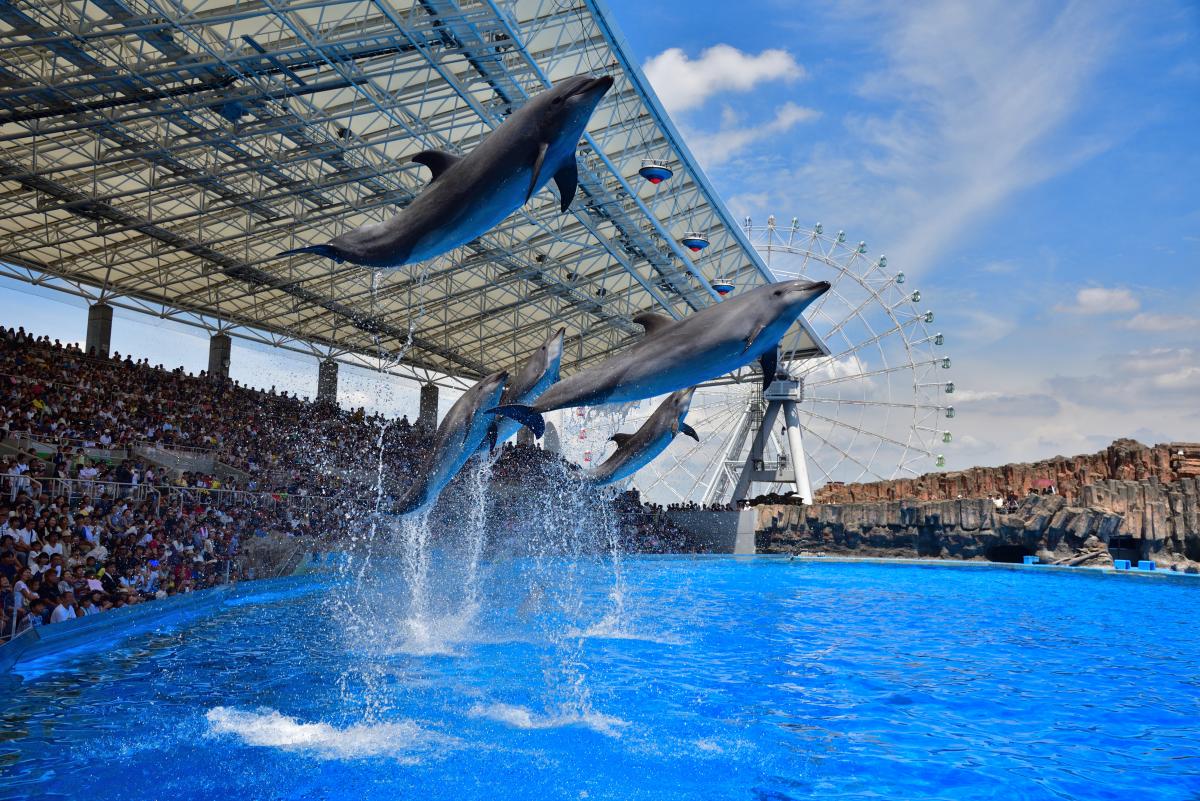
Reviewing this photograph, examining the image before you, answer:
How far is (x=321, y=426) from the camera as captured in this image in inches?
1048

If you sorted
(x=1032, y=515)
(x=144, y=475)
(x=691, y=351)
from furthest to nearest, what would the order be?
(x=1032, y=515) → (x=144, y=475) → (x=691, y=351)

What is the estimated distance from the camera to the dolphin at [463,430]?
24.3 feet

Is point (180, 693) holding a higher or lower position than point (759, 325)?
lower

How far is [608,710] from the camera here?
6887 millimetres

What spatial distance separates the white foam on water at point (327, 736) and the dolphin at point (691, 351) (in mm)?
2202

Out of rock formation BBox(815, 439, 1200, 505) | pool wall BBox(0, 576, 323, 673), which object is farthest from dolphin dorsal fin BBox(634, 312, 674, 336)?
rock formation BBox(815, 439, 1200, 505)

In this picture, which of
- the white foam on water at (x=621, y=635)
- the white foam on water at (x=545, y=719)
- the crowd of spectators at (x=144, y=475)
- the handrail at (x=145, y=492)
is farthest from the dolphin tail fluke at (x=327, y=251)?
the handrail at (x=145, y=492)

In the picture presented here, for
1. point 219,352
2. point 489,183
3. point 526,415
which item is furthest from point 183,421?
point 489,183

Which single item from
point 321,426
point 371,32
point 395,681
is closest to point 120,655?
point 395,681

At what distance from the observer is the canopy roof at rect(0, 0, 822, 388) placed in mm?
14219

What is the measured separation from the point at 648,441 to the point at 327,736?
143 inches

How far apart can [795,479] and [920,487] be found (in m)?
5.19

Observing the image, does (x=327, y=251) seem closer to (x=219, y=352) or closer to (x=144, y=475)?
(x=144, y=475)

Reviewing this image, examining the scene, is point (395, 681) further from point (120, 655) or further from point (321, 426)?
point (321, 426)
